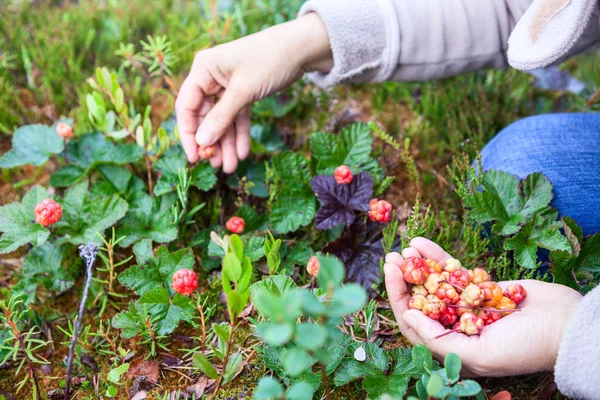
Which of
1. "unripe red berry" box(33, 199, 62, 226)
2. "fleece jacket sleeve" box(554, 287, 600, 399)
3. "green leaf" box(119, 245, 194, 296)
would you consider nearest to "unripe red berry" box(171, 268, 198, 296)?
"green leaf" box(119, 245, 194, 296)

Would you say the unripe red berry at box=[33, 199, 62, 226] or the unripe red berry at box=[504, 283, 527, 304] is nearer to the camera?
the unripe red berry at box=[504, 283, 527, 304]

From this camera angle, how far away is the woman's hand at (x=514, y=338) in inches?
52.9

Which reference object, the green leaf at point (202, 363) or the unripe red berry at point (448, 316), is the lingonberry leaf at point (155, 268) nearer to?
the green leaf at point (202, 363)

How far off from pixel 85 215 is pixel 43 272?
267mm

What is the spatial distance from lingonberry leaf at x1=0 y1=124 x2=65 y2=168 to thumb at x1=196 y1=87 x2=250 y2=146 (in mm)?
671

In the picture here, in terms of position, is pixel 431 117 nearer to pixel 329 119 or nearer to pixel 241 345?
pixel 329 119

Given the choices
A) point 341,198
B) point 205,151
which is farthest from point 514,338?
point 205,151

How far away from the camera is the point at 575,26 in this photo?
64.3 inches

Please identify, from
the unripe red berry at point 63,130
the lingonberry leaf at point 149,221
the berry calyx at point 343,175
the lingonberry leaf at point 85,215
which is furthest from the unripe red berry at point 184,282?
the unripe red berry at point 63,130

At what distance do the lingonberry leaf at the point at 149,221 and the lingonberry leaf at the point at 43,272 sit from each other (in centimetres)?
→ 24

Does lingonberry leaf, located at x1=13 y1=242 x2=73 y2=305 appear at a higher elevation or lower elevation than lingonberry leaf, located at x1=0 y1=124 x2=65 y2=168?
lower

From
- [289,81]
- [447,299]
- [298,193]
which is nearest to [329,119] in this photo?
[289,81]

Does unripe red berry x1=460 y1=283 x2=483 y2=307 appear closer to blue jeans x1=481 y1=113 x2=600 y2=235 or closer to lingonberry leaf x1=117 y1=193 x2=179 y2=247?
blue jeans x1=481 y1=113 x2=600 y2=235

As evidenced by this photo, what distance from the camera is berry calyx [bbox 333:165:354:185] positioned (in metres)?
1.92
